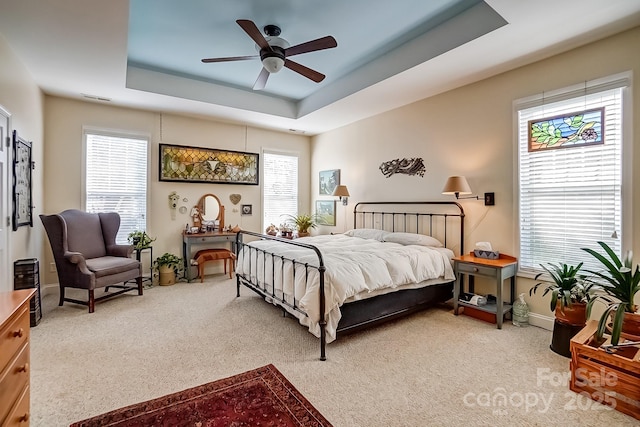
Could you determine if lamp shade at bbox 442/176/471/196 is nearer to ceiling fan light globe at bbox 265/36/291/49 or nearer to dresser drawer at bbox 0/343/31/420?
ceiling fan light globe at bbox 265/36/291/49

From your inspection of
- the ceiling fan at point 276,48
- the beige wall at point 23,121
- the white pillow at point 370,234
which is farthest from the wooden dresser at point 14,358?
the white pillow at point 370,234

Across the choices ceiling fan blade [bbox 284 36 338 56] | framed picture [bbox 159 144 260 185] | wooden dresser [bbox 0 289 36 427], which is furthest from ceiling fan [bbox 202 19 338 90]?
framed picture [bbox 159 144 260 185]

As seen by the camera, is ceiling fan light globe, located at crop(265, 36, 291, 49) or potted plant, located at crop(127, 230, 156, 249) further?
potted plant, located at crop(127, 230, 156, 249)

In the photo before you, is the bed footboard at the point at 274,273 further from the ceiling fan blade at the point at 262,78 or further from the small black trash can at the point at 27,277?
the small black trash can at the point at 27,277

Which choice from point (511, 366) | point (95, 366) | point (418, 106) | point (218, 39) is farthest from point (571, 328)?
point (218, 39)

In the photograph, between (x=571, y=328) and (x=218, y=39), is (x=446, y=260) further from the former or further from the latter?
(x=218, y=39)

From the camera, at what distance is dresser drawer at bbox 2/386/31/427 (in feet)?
4.31

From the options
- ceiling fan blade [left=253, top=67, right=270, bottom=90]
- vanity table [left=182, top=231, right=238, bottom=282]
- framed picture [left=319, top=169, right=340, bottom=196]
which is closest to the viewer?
ceiling fan blade [left=253, top=67, right=270, bottom=90]

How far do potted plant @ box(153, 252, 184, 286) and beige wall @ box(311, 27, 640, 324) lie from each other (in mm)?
3392

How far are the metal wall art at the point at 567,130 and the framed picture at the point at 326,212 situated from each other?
355 cm

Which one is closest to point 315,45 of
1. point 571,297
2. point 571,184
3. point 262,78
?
point 262,78

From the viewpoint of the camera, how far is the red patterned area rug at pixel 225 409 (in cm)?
A: 178

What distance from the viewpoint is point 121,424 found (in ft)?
5.76

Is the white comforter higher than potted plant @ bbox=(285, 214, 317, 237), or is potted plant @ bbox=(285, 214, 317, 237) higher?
potted plant @ bbox=(285, 214, 317, 237)
